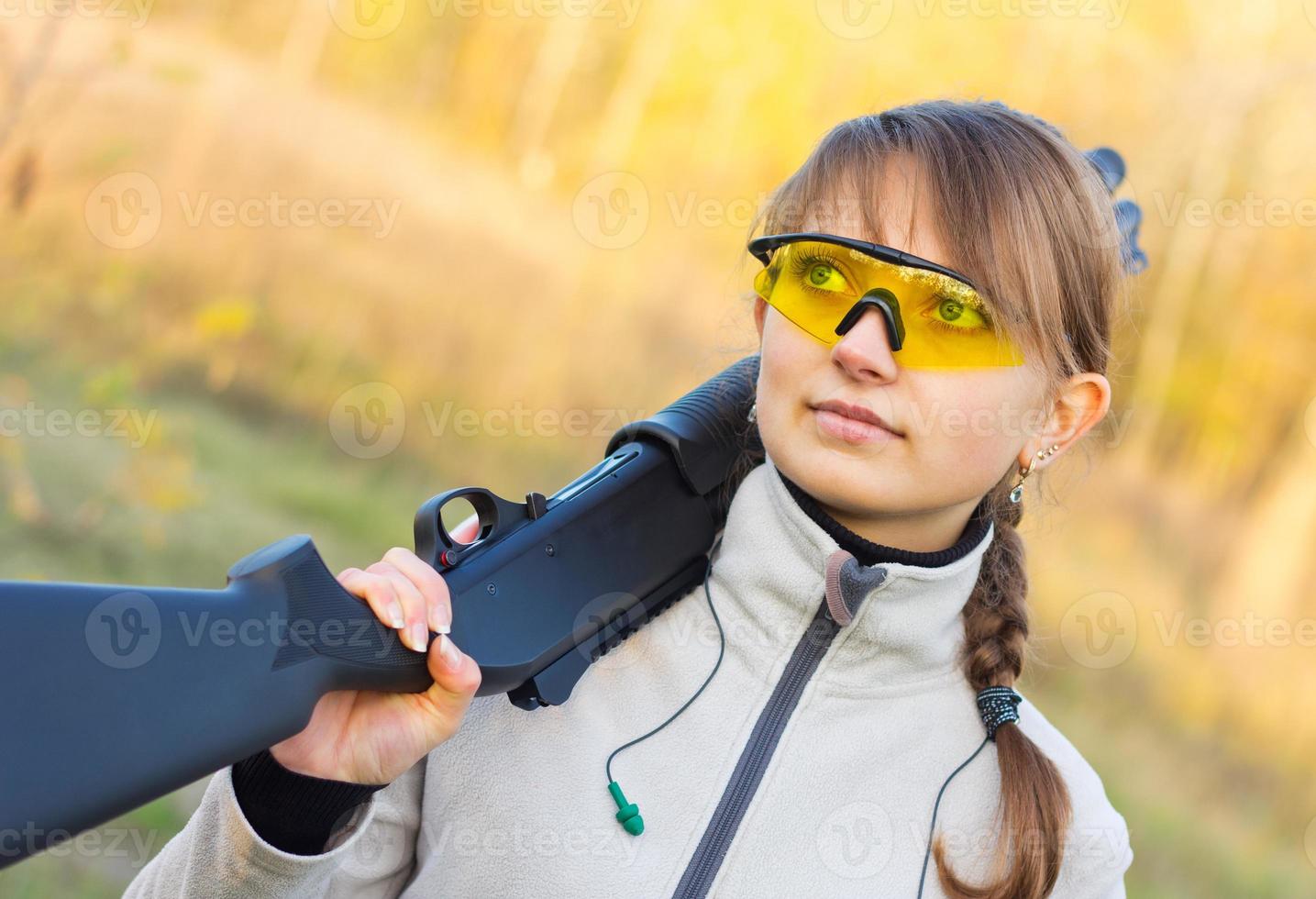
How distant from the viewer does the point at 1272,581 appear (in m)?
10.5

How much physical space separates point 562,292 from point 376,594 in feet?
22.0

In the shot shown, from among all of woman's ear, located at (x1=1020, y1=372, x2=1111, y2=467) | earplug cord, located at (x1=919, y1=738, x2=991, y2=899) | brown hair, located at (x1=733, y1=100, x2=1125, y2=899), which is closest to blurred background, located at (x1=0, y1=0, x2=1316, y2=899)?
woman's ear, located at (x1=1020, y1=372, x2=1111, y2=467)

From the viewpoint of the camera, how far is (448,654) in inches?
60.6

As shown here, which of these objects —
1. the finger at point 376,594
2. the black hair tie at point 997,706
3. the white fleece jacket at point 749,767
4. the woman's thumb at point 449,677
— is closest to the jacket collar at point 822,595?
the white fleece jacket at point 749,767

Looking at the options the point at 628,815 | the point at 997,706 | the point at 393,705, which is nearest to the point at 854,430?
the point at 997,706

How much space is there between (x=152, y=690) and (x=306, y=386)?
551 cm

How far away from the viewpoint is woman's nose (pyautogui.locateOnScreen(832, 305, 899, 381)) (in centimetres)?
185

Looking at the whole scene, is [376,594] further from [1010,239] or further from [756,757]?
[1010,239]

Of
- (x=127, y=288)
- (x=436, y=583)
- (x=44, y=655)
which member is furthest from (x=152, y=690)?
(x=127, y=288)

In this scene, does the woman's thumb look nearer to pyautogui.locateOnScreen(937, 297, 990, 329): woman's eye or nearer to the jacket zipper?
the jacket zipper

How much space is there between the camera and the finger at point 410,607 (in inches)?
59.6

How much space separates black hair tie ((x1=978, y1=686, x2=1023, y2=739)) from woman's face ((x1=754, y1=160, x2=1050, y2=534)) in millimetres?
342

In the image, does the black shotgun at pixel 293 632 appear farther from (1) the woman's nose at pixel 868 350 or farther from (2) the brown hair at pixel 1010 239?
(2) the brown hair at pixel 1010 239

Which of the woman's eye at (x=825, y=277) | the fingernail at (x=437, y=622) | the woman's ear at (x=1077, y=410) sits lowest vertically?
the fingernail at (x=437, y=622)
